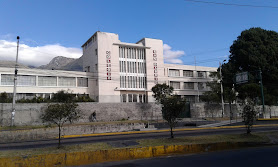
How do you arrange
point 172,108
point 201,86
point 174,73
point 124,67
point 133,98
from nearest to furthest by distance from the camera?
point 172,108
point 124,67
point 133,98
point 174,73
point 201,86

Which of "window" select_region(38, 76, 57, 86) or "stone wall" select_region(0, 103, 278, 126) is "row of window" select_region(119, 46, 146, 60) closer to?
"window" select_region(38, 76, 57, 86)

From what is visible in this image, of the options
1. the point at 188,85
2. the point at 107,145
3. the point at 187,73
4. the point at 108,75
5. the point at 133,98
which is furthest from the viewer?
the point at 187,73

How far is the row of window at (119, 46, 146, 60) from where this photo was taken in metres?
48.3

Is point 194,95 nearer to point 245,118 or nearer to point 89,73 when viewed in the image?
point 89,73

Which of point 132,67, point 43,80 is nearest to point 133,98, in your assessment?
point 132,67

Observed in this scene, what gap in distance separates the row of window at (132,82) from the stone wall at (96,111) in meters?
10.9

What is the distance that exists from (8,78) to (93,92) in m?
15.0

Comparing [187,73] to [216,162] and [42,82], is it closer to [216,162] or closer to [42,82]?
[42,82]

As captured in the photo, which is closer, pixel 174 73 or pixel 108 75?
pixel 108 75

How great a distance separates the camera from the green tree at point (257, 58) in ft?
152

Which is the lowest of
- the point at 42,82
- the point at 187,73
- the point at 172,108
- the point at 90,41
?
the point at 172,108

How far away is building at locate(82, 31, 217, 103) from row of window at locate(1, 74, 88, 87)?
108 inches

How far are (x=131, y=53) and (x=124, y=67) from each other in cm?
362

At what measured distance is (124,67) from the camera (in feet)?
157
